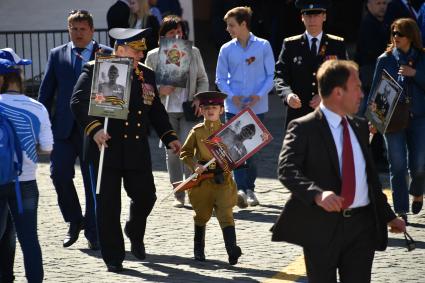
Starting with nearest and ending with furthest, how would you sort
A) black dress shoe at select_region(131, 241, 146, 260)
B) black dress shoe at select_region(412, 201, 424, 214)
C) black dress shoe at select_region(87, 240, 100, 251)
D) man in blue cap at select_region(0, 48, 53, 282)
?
man in blue cap at select_region(0, 48, 53, 282), black dress shoe at select_region(131, 241, 146, 260), black dress shoe at select_region(87, 240, 100, 251), black dress shoe at select_region(412, 201, 424, 214)

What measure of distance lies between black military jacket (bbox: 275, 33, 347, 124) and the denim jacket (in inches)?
15.2

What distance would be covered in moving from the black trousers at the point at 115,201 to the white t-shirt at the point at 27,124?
117 cm

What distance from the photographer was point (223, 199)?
9305mm

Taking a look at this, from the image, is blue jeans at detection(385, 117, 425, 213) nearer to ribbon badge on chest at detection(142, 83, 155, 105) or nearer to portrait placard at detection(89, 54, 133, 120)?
ribbon badge on chest at detection(142, 83, 155, 105)

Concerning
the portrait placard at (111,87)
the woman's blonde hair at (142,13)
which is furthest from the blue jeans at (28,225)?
the woman's blonde hair at (142,13)

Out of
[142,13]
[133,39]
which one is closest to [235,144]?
[133,39]

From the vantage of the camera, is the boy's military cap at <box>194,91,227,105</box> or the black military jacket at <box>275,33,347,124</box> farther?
the black military jacket at <box>275,33,347,124</box>

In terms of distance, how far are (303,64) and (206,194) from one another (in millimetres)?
1756

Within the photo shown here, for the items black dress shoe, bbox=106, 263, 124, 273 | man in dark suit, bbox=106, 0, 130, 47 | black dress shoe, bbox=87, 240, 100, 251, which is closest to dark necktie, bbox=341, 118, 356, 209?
black dress shoe, bbox=106, 263, 124, 273

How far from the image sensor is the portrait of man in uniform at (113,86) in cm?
898

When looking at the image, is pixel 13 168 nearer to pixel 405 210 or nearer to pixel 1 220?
pixel 1 220

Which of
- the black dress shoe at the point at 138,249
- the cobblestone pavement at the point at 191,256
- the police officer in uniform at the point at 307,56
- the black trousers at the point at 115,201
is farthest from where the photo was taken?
the police officer in uniform at the point at 307,56

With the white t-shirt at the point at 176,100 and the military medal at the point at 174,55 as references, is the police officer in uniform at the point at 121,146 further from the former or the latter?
the white t-shirt at the point at 176,100

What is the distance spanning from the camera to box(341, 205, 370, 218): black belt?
6453 millimetres
